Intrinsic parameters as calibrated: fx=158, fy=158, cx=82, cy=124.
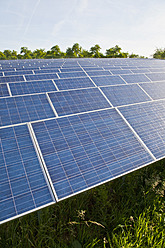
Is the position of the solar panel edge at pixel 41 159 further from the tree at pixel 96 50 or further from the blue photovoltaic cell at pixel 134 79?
the tree at pixel 96 50

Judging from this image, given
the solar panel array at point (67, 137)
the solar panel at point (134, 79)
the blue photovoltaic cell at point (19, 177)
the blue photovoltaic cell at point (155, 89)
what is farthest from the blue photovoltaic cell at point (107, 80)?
the blue photovoltaic cell at point (19, 177)

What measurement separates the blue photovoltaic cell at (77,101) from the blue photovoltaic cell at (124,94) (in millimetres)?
484

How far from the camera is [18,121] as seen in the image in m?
5.23

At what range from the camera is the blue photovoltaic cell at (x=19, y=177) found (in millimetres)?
3439

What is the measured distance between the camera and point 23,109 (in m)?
5.75

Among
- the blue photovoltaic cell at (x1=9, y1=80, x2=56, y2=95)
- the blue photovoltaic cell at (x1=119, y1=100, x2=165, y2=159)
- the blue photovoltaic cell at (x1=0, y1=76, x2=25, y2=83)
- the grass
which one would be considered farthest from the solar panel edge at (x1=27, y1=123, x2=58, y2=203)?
the blue photovoltaic cell at (x1=0, y1=76, x2=25, y2=83)

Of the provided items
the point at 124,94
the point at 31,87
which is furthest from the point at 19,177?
the point at 124,94

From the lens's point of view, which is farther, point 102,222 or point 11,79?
point 11,79

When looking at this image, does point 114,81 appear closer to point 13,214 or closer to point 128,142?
point 128,142

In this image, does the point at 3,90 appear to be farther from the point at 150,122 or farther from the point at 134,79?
the point at 134,79

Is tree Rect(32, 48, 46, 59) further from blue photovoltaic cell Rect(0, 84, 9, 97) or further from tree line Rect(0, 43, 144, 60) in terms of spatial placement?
blue photovoltaic cell Rect(0, 84, 9, 97)

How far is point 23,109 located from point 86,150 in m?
2.77

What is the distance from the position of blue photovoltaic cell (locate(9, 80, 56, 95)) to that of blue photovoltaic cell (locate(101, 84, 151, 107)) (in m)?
2.64

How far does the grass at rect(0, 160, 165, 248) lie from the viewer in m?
4.70
